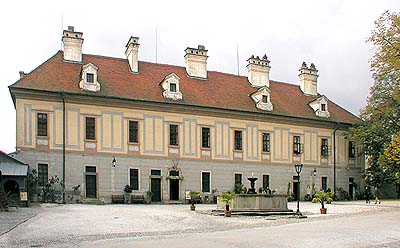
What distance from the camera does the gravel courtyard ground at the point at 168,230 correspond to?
47.5ft

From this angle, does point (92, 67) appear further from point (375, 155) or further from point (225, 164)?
point (375, 155)

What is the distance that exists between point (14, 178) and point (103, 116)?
8.21m

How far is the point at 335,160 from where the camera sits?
45.8 m

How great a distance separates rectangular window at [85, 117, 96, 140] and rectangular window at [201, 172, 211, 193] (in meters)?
8.68

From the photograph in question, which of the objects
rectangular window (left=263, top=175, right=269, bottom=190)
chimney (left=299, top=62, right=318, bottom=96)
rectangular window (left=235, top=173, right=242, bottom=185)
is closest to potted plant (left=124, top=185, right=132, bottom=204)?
rectangular window (left=235, top=173, right=242, bottom=185)

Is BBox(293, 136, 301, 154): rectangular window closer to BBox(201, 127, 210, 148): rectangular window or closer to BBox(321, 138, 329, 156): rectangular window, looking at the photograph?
BBox(321, 138, 329, 156): rectangular window

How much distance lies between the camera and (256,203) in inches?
1011

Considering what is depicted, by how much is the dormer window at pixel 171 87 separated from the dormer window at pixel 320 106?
13.4 meters

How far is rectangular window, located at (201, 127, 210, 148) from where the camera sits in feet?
128

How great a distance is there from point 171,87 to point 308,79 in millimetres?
16099

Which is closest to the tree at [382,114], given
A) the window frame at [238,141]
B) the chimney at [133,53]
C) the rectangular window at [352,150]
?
the rectangular window at [352,150]

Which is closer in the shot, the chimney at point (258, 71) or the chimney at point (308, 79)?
the chimney at point (258, 71)

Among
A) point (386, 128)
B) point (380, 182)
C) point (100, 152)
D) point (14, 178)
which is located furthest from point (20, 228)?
point (380, 182)

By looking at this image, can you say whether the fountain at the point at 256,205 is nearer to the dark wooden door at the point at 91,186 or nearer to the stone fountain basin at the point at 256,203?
the stone fountain basin at the point at 256,203
